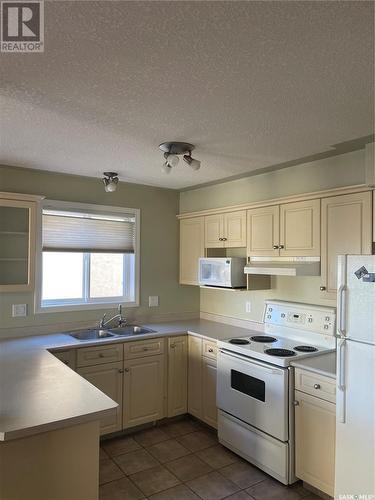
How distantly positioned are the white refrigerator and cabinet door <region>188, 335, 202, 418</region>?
148 cm

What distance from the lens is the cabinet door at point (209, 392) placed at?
3312 millimetres

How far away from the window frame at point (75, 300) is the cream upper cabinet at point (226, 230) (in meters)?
0.79

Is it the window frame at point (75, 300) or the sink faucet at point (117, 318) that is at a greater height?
the window frame at point (75, 300)

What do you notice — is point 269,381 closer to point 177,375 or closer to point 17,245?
point 177,375

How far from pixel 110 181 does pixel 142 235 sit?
0.85 m

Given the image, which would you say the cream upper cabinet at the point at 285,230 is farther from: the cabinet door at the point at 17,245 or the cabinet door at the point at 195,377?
the cabinet door at the point at 17,245

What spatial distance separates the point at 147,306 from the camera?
13.4ft

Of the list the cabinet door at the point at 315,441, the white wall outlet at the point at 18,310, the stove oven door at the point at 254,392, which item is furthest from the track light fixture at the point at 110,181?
the cabinet door at the point at 315,441

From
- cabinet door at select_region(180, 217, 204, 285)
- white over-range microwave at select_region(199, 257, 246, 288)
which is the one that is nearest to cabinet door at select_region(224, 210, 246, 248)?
white over-range microwave at select_region(199, 257, 246, 288)

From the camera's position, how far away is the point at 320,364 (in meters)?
2.54

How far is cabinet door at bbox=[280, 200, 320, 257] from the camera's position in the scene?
2865mm

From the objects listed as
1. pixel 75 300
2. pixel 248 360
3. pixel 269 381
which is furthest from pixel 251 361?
pixel 75 300

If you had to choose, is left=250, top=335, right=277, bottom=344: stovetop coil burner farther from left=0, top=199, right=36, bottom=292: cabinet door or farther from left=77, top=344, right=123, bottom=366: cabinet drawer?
left=0, top=199, right=36, bottom=292: cabinet door

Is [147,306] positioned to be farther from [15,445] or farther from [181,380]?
[15,445]
